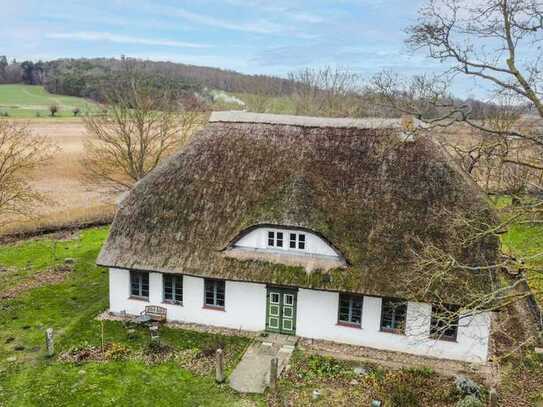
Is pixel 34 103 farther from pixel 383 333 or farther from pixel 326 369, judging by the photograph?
pixel 326 369

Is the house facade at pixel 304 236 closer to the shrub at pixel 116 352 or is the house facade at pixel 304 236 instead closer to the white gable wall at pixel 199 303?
the white gable wall at pixel 199 303

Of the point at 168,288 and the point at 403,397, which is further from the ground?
the point at 168,288


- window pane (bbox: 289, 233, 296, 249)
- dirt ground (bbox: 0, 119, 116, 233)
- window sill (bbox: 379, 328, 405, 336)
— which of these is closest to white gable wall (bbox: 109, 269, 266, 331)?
window pane (bbox: 289, 233, 296, 249)

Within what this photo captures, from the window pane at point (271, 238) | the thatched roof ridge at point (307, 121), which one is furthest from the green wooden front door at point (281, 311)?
the thatched roof ridge at point (307, 121)

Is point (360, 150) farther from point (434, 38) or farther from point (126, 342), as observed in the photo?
point (126, 342)

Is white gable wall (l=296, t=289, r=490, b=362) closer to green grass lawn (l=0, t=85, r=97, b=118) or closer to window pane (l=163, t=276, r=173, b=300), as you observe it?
window pane (l=163, t=276, r=173, b=300)

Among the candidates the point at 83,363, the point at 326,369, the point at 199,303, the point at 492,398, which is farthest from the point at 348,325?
the point at 83,363

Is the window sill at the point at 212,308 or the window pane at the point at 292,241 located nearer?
the window pane at the point at 292,241
